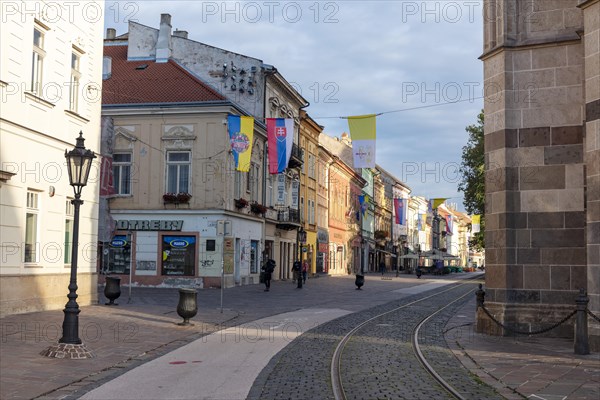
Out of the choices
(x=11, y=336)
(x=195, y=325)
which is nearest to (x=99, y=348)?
(x=11, y=336)

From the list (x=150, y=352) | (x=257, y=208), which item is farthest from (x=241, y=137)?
(x=150, y=352)

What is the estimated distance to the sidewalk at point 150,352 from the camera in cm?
858

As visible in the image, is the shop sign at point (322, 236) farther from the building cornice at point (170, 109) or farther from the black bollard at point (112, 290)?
the black bollard at point (112, 290)

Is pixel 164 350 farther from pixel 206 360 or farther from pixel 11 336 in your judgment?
pixel 11 336

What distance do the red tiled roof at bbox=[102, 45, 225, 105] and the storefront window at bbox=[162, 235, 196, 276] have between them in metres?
6.79

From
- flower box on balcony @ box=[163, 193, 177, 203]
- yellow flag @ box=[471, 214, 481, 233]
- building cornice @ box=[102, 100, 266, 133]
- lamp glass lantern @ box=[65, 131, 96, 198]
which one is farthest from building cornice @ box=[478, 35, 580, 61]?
yellow flag @ box=[471, 214, 481, 233]

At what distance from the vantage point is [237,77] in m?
38.5

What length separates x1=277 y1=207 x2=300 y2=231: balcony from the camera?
4253cm

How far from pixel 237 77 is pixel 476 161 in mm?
21380

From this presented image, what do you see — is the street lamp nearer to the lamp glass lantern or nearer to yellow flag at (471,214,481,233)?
the lamp glass lantern

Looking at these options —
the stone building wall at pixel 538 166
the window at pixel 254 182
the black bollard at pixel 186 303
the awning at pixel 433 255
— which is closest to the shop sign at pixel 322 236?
the window at pixel 254 182

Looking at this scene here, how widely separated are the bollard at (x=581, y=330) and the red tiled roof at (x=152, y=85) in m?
23.7

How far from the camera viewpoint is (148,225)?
107ft

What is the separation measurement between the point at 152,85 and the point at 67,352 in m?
25.9
